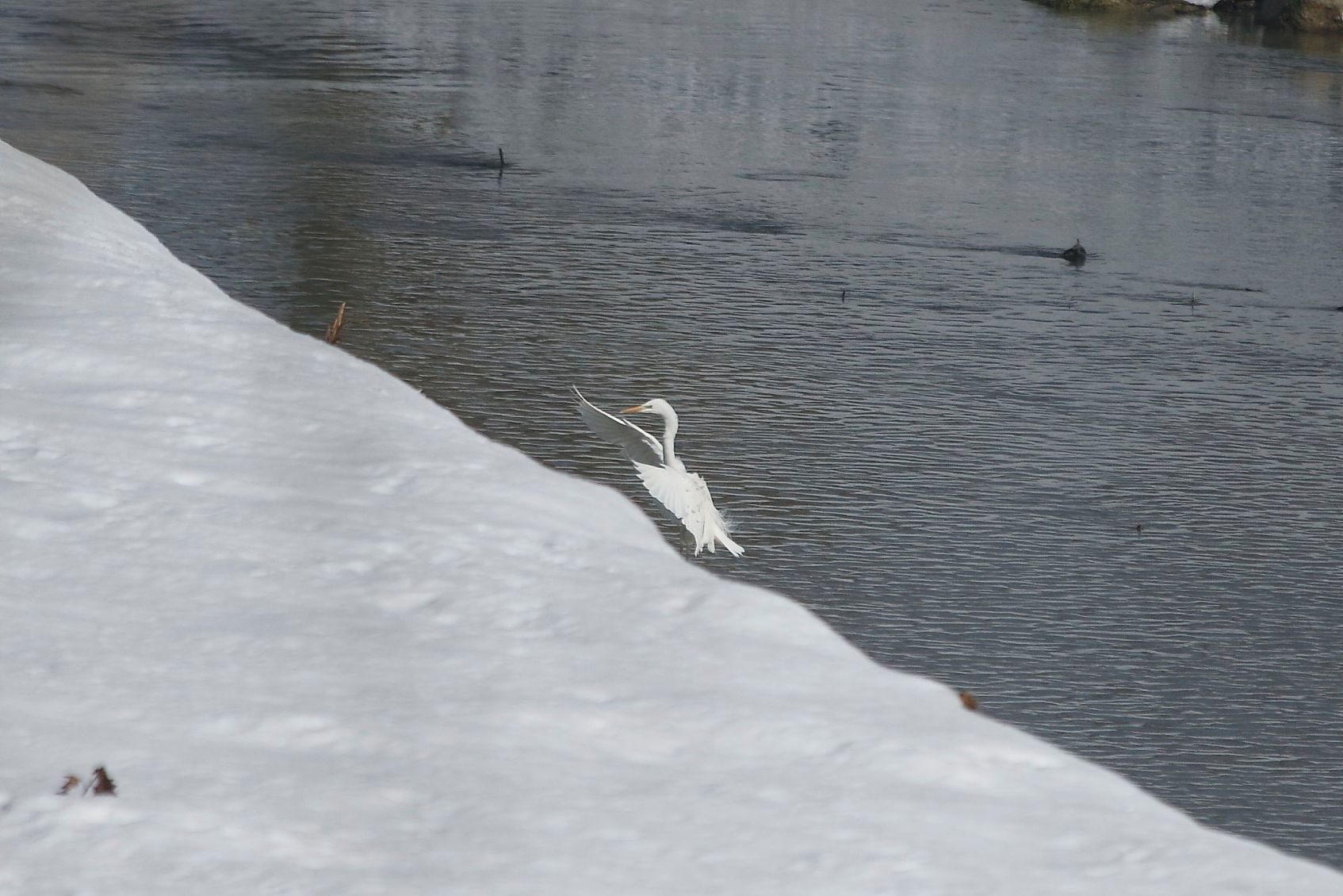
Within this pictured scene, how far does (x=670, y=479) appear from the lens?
773 centimetres

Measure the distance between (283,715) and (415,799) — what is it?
433 mm

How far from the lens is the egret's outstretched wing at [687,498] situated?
7.68 m

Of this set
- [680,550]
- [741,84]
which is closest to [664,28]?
[741,84]

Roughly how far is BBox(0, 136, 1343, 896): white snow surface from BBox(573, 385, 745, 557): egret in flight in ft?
7.41

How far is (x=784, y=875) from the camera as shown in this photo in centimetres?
314

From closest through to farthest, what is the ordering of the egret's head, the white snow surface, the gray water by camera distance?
the white snow surface
the gray water
the egret's head

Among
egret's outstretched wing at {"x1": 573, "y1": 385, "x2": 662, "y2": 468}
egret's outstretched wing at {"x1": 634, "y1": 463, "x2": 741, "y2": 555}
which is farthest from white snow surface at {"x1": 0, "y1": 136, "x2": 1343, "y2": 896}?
egret's outstretched wing at {"x1": 573, "y1": 385, "x2": 662, "y2": 468}

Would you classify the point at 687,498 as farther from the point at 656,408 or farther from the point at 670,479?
the point at 656,408

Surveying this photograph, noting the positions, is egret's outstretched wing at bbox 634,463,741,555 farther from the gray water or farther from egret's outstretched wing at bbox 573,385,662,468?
the gray water

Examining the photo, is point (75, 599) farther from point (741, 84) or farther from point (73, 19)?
point (73, 19)

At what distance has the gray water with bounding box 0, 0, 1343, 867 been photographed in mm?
7617

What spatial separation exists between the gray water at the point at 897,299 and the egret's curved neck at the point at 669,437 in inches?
24.2

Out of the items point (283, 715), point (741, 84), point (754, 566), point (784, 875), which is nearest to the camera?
point (784, 875)

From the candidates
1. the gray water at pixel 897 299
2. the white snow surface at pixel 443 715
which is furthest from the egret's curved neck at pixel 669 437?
the white snow surface at pixel 443 715
